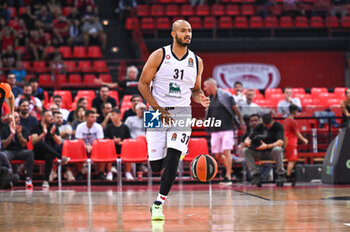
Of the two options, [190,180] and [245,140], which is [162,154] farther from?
[190,180]

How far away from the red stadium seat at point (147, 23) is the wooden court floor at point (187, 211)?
12.5 m

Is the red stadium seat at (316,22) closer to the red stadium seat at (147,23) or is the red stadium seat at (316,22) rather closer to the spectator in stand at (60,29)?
the red stadium seat at (147,23)

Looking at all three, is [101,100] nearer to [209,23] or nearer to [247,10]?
[209,23]

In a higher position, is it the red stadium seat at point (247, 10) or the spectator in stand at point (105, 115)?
the red stadium seat at point (247, 10)

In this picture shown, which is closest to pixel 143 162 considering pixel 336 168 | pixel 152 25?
pixel 336 168

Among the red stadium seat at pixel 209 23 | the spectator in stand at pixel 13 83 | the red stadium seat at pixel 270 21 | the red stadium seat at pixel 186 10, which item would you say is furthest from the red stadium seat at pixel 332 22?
the spectator in stand at pixel 13 83

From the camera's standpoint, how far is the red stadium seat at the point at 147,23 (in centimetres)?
2270

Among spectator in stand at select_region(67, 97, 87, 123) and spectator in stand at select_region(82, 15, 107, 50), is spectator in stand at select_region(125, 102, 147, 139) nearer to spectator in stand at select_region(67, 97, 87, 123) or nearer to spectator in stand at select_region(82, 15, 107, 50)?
spectator in stand at select_region(67, 97, 87, 123)

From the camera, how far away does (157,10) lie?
23453mm

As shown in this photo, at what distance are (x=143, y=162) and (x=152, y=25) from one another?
10080mm

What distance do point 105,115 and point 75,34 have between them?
7.54 meters

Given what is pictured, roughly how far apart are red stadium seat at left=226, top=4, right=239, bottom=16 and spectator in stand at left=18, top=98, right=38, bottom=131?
11.7 meters

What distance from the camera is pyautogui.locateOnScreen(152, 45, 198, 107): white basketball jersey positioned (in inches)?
Result: 275

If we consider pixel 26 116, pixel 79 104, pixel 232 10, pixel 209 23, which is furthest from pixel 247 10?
pixel 26 116
